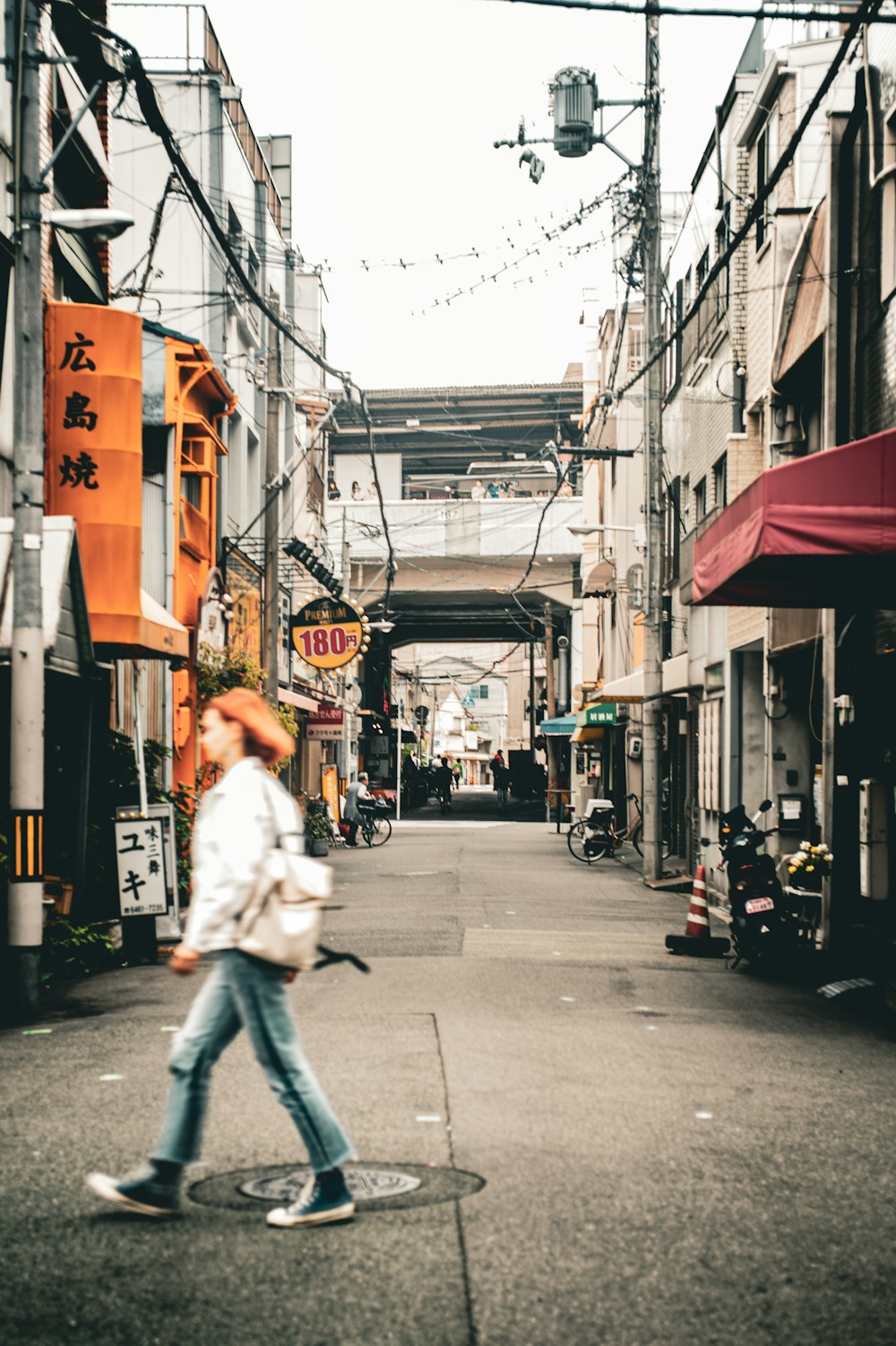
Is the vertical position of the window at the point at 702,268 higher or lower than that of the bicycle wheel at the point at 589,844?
higher

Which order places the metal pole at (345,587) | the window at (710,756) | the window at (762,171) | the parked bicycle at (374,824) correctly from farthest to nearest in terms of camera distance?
the metal pole at (345,587)
the parked bicycle at (374,824)
the window at (710,756)
the window at (762,171)

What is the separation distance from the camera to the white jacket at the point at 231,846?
5.46 metres

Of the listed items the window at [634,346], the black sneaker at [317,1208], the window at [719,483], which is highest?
the window at [634,346]

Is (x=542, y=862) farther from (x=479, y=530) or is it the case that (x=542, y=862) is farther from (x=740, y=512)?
(x=479, y=530)

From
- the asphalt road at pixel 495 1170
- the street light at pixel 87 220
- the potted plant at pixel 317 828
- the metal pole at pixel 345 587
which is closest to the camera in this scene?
the asphalt road at pixel 495 1170

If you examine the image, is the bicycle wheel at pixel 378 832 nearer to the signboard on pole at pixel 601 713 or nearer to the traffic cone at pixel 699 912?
the signboard on pole at pixel 601 713

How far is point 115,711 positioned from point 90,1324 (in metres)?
14.2

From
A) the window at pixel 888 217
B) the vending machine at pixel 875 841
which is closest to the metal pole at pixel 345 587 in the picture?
the vending machine at pixel 875 841

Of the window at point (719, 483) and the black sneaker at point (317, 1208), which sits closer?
the black sneaker at point (317, 1208)

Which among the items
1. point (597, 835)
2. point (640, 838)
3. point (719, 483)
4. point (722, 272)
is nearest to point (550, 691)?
point (640, 838)

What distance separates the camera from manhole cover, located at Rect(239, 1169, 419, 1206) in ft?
19.5

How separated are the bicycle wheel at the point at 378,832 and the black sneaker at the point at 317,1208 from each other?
28.6 metres

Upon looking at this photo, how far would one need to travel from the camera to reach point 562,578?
51.3 metres

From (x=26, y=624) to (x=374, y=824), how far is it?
24648 mm
